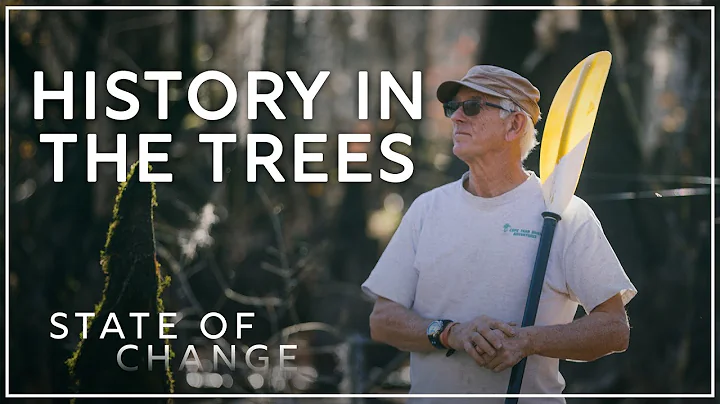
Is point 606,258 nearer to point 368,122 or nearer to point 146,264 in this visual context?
point 368,122

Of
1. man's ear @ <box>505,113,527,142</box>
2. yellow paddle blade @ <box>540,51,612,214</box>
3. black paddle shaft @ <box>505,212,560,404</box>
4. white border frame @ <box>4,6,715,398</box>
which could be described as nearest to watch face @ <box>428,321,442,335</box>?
black paddle shaft @ <box>505,212,560,404</box>

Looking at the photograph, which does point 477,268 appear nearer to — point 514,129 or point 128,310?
point 514,129

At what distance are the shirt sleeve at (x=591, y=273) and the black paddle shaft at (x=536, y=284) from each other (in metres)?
0.07

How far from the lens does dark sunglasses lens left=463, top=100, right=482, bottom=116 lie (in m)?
2.92

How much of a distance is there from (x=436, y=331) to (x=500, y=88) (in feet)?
2.60

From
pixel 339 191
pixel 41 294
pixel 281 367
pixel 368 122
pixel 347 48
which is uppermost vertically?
pixel 347 48

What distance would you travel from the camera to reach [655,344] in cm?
368

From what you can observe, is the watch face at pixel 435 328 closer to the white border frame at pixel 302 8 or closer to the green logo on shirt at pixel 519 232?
the green logo on shirt at pixel 519 232

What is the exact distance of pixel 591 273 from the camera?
2.73m

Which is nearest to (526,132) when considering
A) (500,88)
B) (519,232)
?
(500,88)

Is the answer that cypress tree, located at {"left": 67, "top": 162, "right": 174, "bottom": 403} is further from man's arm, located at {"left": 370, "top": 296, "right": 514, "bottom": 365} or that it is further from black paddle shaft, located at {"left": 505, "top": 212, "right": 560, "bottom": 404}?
black paddle shaft, located at {"left": 505, "top": 212, "right": 560, "bottom": 404}

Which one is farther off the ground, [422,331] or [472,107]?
[472,107]

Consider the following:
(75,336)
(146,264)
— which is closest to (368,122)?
(146,264)

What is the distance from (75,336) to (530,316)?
5.50 ft
